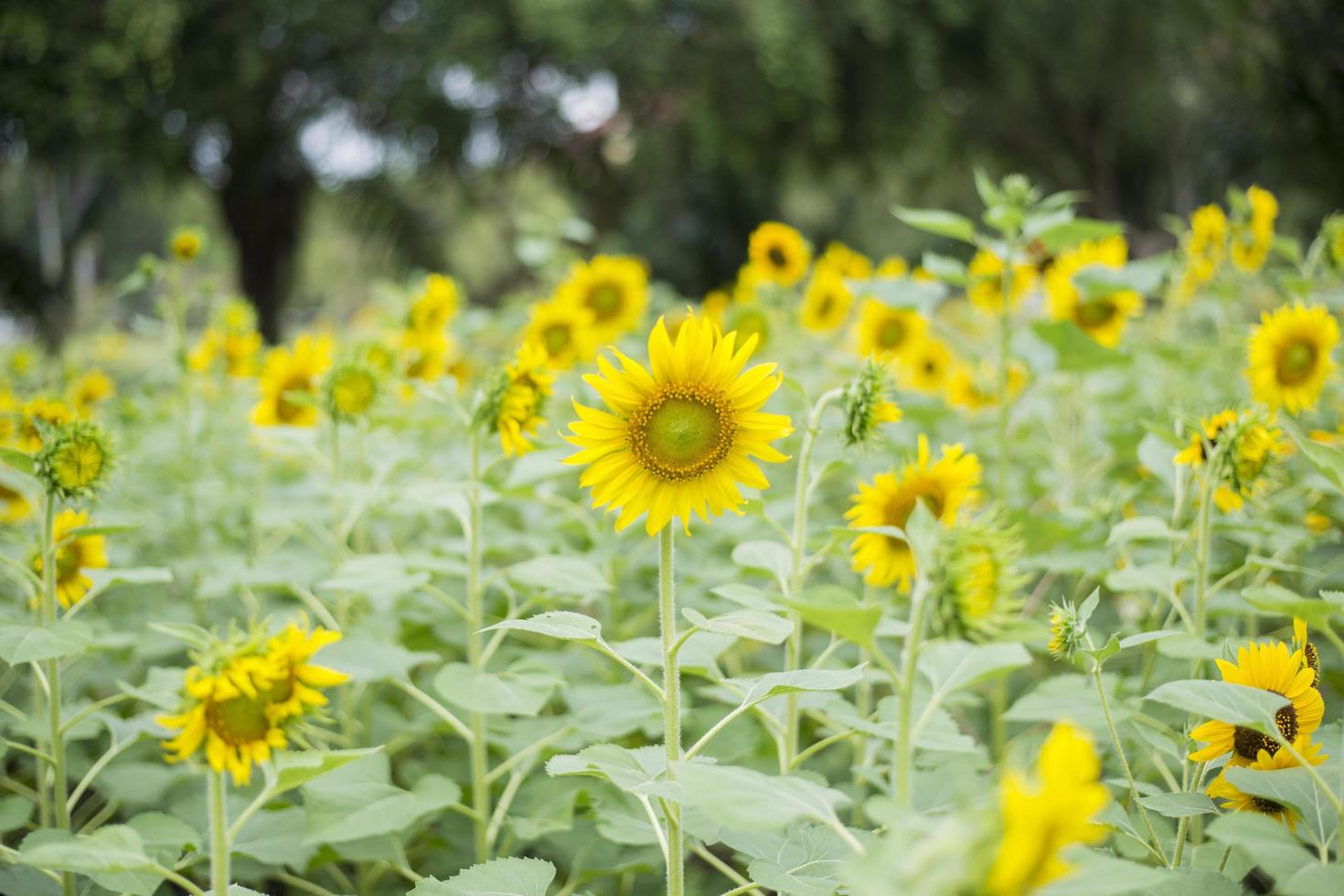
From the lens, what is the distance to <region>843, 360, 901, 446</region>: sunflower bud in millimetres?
1269

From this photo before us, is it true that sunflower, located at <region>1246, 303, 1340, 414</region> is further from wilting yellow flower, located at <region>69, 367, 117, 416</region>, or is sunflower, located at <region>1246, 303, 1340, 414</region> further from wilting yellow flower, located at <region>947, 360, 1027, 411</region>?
wilting yellow flower, located at <region>69, 367, 117, 416</region>

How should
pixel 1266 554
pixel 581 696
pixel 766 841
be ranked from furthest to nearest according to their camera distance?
pixel 1266 554 → pixel 581 696 → pixel 766 841

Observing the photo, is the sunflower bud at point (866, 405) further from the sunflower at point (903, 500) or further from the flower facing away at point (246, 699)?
the flower facing away at point (246, 699)

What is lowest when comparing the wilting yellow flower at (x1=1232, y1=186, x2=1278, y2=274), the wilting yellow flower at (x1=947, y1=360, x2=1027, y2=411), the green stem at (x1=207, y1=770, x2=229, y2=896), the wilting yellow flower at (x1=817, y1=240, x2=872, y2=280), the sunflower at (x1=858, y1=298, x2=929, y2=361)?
the green stem at (x1=207, y1=770, x2=229, y2=896)

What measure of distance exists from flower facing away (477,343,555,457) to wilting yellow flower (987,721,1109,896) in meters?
1.01

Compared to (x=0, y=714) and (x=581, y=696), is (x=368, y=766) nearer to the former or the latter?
(x=581, y=696)

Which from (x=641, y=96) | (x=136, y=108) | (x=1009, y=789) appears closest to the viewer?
(x=1009, y=789)

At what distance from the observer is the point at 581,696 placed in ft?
5.23

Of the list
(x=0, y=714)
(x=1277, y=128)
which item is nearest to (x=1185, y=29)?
(x=1277, y=128)

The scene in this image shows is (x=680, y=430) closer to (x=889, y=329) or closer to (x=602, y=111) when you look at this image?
(x=889, y=329)

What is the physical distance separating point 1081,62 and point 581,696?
1102cm

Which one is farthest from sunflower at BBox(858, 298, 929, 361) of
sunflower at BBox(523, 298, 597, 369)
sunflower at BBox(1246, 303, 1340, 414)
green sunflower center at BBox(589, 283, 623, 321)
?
sunflower at BBox(1246, 303, 1340, 414)

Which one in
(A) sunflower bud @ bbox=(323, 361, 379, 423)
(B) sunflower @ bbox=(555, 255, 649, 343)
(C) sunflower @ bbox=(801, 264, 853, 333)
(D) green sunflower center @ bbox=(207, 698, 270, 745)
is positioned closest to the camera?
(D) green sunflower center @ bbox=(207, 698, 270, 745)

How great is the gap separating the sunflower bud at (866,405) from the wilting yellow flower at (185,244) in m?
1.89
